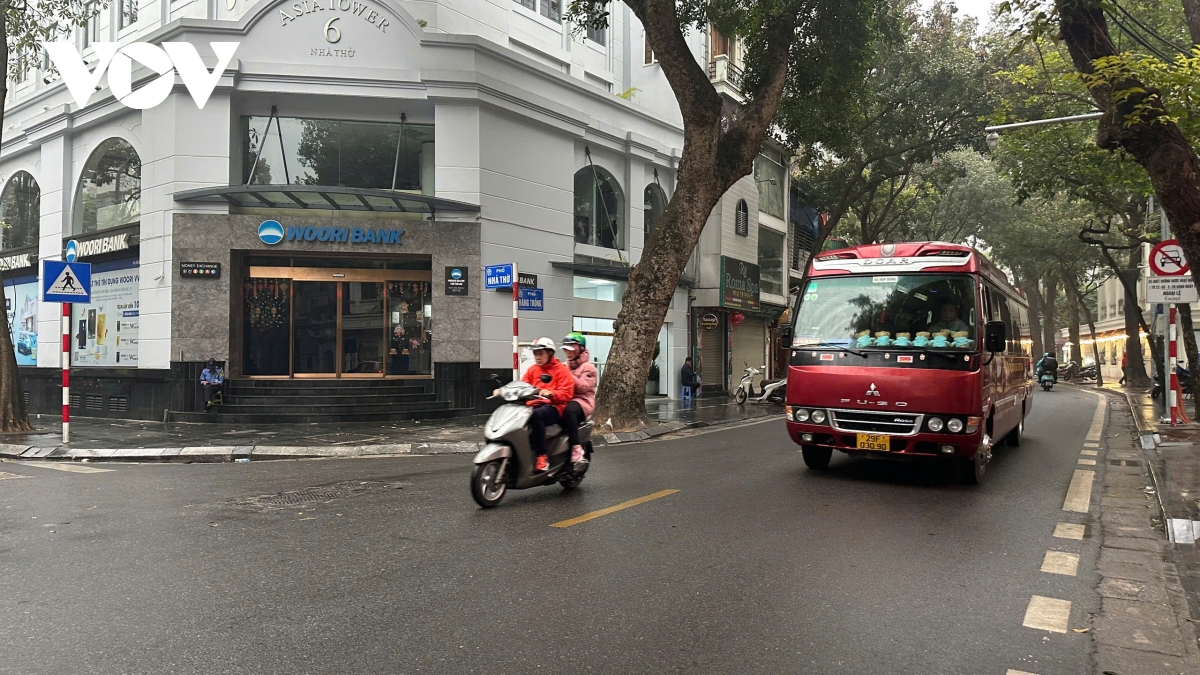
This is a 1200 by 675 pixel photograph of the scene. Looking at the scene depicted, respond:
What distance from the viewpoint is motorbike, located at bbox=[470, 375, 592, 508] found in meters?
7.01

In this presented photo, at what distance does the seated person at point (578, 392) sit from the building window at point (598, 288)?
11.8m

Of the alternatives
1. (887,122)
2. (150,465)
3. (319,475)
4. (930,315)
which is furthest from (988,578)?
(887,122)

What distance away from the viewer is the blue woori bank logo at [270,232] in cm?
1630

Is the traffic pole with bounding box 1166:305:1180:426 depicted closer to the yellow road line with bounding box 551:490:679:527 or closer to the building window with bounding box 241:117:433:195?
the yellow road line with bounding box 551:490:679:527

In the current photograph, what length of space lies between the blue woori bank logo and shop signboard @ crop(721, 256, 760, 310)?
1309cm

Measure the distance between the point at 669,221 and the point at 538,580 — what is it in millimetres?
10865

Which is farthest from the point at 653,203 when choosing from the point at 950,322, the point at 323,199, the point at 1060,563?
the point at 1060,563

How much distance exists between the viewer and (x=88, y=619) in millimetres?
4086

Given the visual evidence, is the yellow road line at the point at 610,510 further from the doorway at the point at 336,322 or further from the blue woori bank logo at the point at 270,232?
the blue woori bank logo at the point at 270,232

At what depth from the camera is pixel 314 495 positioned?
7723mm

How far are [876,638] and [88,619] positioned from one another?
3.96m

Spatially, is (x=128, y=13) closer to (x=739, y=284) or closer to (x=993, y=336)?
(x=739, y=284)

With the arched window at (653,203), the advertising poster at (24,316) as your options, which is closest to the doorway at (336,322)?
the arched window at (653,203)

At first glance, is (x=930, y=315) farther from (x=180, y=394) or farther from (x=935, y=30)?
(x=935, y=30)
